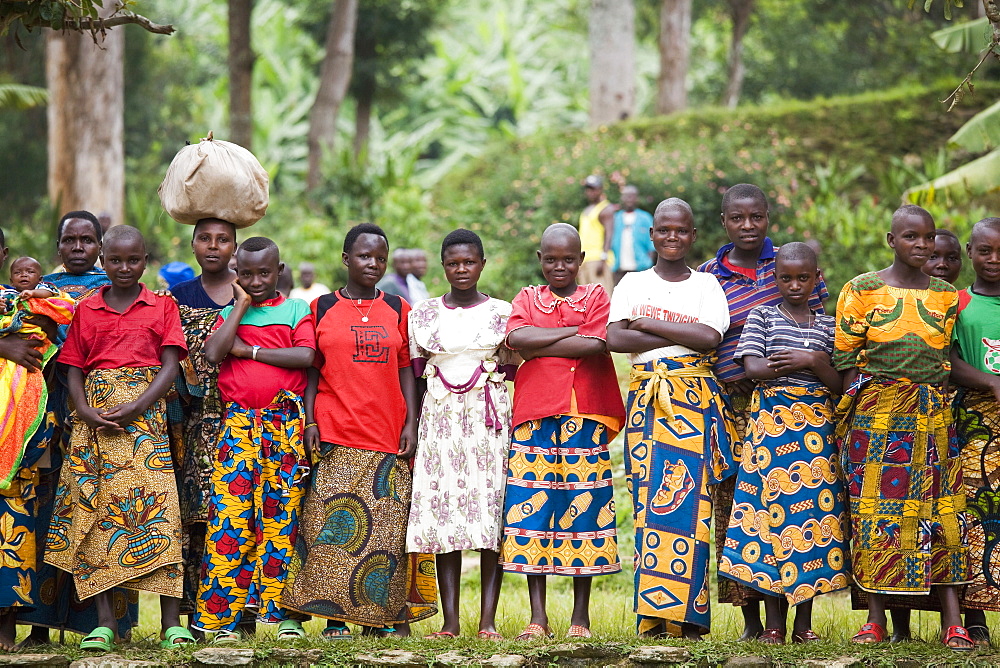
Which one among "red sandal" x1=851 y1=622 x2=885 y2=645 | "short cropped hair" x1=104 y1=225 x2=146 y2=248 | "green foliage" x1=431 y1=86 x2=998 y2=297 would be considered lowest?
"red sandal" x1=851 y1=622 x2=885 y2=645

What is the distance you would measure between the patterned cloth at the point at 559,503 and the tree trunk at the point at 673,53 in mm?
16179

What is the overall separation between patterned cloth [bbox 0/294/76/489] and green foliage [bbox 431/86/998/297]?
31.6 feet

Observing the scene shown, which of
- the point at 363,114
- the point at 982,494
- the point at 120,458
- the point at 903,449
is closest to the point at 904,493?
the point at 903,449

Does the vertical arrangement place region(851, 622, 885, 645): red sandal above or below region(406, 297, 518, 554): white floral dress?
below

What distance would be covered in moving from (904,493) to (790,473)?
492 mm

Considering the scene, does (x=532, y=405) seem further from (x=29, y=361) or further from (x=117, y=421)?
(x=29, y=361)

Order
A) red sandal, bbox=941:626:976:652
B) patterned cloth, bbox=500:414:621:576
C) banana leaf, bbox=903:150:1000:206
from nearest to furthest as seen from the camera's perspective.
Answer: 1. red sandal, bbox=941:626:976:652
2. patterned cloth, bbox=500:414:621:576
3. banana leaf, bbox=903:150:1000:206

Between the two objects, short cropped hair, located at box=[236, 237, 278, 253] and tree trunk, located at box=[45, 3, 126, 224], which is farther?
tree trunk, located at box=[45, 3, 126, 224]

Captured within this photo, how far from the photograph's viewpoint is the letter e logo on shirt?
209 inches

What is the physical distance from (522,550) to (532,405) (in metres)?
0.67

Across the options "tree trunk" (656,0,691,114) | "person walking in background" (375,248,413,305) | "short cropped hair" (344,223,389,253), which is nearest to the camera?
"short cropped hair" (344,223,389,253)

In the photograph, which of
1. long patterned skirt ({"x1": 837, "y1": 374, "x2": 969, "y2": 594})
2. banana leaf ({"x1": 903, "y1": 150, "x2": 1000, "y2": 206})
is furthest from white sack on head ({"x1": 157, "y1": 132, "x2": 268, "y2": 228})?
banana leaf ({"x1": 903, "y1": 150, "x2": 1000, "y2": 206})

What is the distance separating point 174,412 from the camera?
532 centimetres

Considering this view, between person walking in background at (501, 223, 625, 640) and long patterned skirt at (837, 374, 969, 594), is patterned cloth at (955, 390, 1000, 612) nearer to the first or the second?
long patterned skirt at (837, 374, 969, 594)
